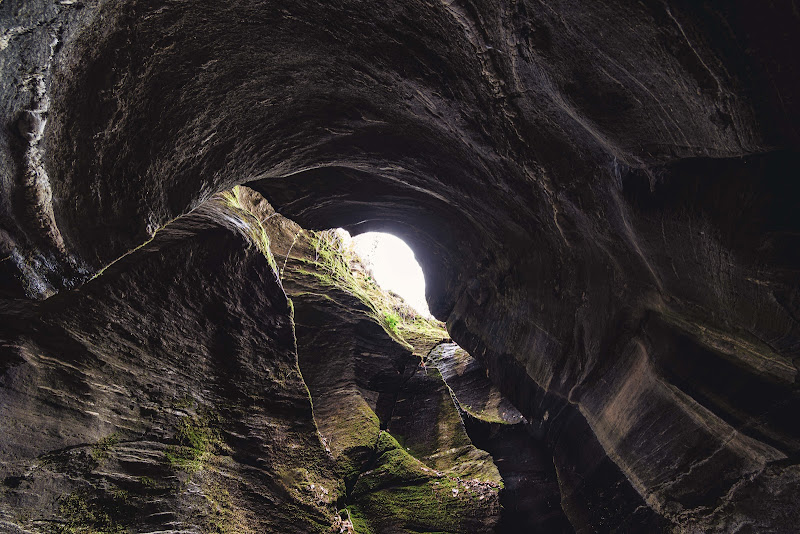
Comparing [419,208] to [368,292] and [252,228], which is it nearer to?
[252,228]

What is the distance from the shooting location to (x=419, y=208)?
7.66 meters

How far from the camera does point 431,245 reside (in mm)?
9148

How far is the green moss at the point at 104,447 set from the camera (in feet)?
12.6

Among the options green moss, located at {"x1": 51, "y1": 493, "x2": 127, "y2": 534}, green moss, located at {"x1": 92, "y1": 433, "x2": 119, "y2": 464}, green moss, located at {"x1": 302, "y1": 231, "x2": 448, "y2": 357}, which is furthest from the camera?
green moss, located at {"x1": 302, "y1": 231, "x2": 448, "y2": 357}

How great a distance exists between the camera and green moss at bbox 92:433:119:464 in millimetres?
3846

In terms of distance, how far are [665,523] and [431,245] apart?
630 cm

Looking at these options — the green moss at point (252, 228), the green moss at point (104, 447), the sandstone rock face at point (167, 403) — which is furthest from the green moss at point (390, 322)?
the green moss at point (104, 447)

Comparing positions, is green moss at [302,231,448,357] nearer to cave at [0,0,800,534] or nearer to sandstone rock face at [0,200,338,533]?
cave at [0,0,800,534]

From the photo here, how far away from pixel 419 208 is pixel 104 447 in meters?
5.74

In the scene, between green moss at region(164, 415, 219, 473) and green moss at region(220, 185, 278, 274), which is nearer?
green moss at region(164, 415, 219, 473)

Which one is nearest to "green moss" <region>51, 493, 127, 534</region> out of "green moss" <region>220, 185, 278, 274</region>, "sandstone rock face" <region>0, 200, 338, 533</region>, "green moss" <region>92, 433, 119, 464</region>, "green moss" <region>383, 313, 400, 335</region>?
"sandstone rock face" <region>0, 200, 338, 533</region>

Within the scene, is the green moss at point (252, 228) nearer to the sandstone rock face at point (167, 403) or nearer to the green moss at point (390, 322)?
the sandstone rock face at point (167, 403)

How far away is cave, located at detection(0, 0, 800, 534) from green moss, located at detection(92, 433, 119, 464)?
37 mm

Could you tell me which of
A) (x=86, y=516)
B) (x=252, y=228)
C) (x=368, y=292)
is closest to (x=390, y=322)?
(x=368, y=292)
